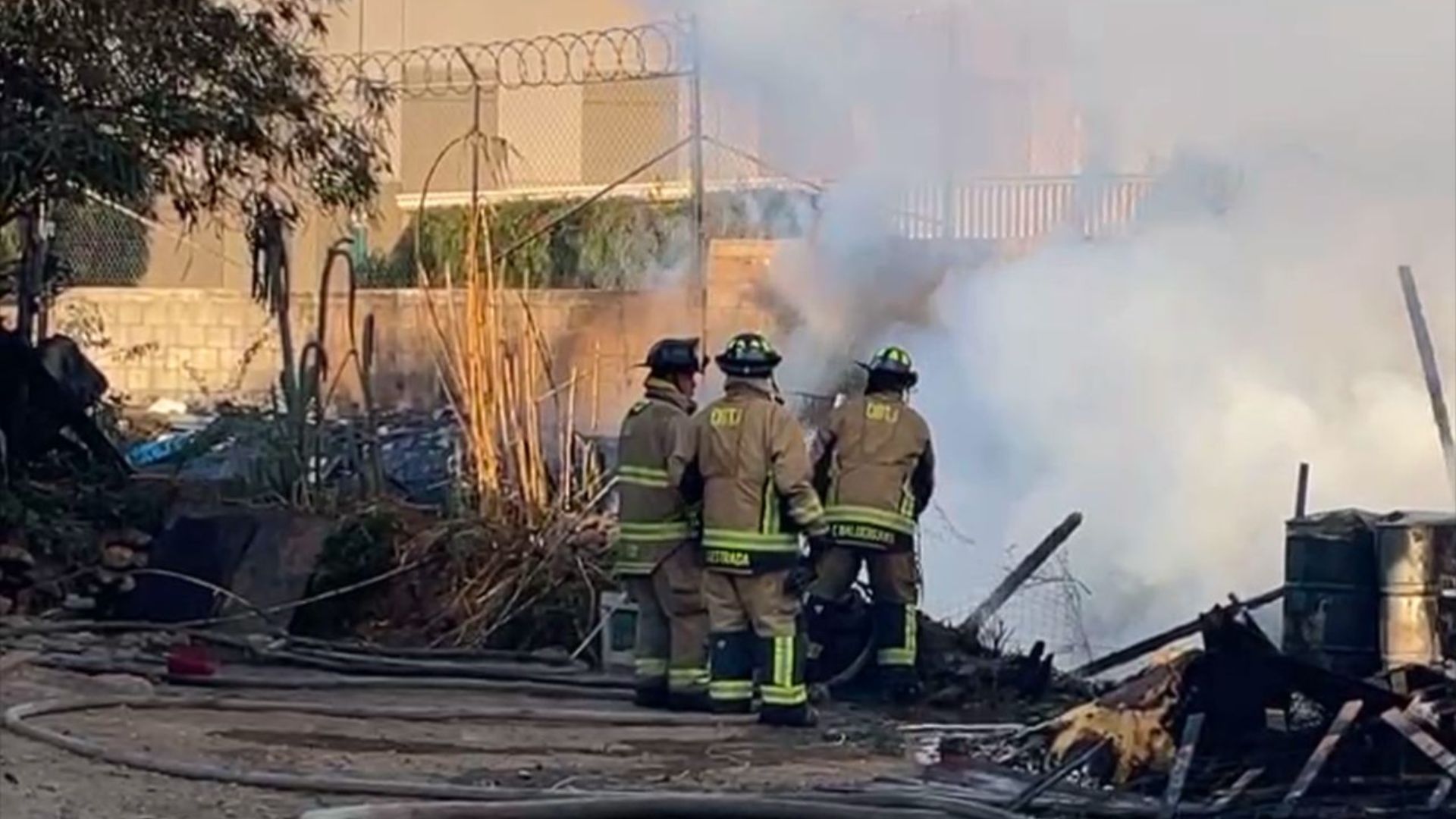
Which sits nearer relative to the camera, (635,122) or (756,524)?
(756,524)

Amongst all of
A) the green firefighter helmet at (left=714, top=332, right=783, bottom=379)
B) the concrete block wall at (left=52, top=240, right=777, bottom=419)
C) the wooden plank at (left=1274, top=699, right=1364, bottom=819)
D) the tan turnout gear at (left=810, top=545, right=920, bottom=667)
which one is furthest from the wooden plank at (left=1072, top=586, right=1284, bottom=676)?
the concrete block wall at (left=52, top=240, right=777, bottom=419)

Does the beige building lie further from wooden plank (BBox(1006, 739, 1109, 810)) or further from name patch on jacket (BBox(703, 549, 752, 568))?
wooden plank (BBox(1006, 739, 1109, 810))

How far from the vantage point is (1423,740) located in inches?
342

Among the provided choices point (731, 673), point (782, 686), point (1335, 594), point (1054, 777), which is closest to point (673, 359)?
point (731, 673)

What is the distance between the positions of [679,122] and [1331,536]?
8.07m

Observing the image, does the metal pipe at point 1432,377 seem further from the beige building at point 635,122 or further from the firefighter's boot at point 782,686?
the firefighter's boot at point 782,686

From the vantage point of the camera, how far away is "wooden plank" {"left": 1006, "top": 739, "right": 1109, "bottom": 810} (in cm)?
866

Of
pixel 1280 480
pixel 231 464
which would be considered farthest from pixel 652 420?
pixel 1280 480

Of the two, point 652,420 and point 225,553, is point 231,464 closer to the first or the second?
point 225,553

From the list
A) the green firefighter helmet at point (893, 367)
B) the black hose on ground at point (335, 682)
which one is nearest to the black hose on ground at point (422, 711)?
the black hose on ground at point (335, 682)

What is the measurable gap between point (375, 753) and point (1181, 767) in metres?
3.10

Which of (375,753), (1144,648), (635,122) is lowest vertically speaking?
(375,753)

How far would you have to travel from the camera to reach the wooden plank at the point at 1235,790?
28.0ft

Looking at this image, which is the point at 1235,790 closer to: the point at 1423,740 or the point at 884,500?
the point at 1423,740
